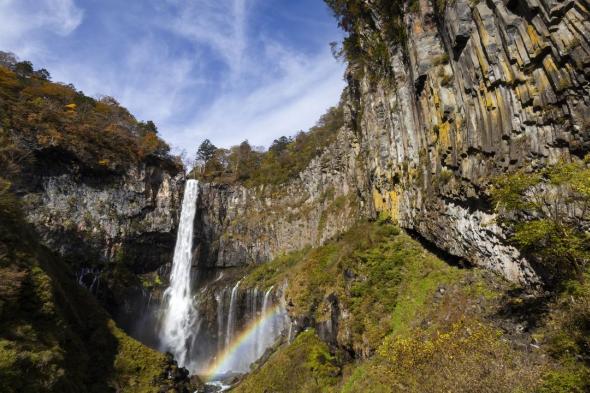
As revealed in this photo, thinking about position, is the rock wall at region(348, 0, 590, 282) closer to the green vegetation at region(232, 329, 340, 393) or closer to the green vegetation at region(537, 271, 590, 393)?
the green vegetation at region(537, 271, 590, 393)

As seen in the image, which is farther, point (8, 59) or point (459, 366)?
point (8, 59)

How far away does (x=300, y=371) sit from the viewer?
73.0ft

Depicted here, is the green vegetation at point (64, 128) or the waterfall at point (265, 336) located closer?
the waterfall at point (265, 336)

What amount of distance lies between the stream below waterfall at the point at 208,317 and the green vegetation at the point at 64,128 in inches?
396

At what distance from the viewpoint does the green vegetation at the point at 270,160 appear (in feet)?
174

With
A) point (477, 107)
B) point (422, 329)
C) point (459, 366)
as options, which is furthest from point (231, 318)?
point (459, 366)

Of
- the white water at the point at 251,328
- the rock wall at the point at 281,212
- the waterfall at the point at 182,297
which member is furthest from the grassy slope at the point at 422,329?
the waterfall at the point at 182,297

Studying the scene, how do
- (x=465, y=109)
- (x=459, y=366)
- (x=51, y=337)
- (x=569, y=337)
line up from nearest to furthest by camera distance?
(x=459, y=366) → (x=569, y=337) → (x=465, y=109) → (x=51, y=337)

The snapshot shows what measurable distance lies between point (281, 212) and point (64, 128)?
1127 inches

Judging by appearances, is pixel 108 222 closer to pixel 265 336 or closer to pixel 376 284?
pixel 265 336

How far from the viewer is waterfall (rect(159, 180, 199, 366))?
140 ft

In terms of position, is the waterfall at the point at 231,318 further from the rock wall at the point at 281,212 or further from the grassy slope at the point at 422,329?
the grassy slope at the point at 422,329

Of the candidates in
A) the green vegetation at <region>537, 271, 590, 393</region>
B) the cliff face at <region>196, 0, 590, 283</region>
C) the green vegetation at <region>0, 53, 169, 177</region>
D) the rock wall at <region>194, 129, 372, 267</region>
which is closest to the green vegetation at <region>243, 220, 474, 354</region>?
the cliff face at <region>196, 0, 590, 283</region>

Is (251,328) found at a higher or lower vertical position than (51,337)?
lower
